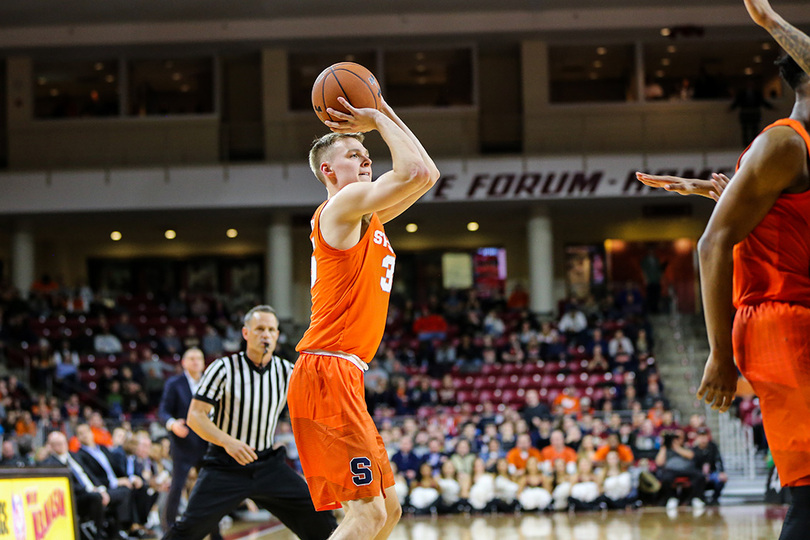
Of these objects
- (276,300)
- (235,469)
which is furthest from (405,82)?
(235,469)

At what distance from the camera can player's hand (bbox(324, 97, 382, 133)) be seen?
376 centimetres

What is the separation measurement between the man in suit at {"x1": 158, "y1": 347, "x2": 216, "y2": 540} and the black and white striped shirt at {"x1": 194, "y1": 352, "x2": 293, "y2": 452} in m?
2.00

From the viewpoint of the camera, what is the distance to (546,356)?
59.5 ft

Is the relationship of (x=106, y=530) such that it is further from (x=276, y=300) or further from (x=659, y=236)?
(x=659, y=236)

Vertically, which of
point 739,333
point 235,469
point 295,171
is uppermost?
point 295,171

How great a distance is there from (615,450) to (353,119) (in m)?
10.1

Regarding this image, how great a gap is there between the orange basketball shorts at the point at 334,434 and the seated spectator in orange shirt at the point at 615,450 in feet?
31.5

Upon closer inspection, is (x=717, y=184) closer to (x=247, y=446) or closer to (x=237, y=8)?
(x=247, y=446)

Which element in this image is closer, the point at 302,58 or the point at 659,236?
the point at 302,58

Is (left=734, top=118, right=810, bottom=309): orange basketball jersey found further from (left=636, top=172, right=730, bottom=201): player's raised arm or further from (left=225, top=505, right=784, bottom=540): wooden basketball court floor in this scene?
(left=225, top=505, right=784, bottom=540): wooden basketball court floor

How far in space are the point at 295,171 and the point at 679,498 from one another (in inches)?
440

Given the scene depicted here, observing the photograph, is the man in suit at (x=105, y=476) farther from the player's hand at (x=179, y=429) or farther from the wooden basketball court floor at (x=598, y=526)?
the player's hand at (x=179, y=429)

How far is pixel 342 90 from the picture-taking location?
13.2ft

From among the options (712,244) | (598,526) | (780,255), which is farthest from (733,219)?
(598,526)
